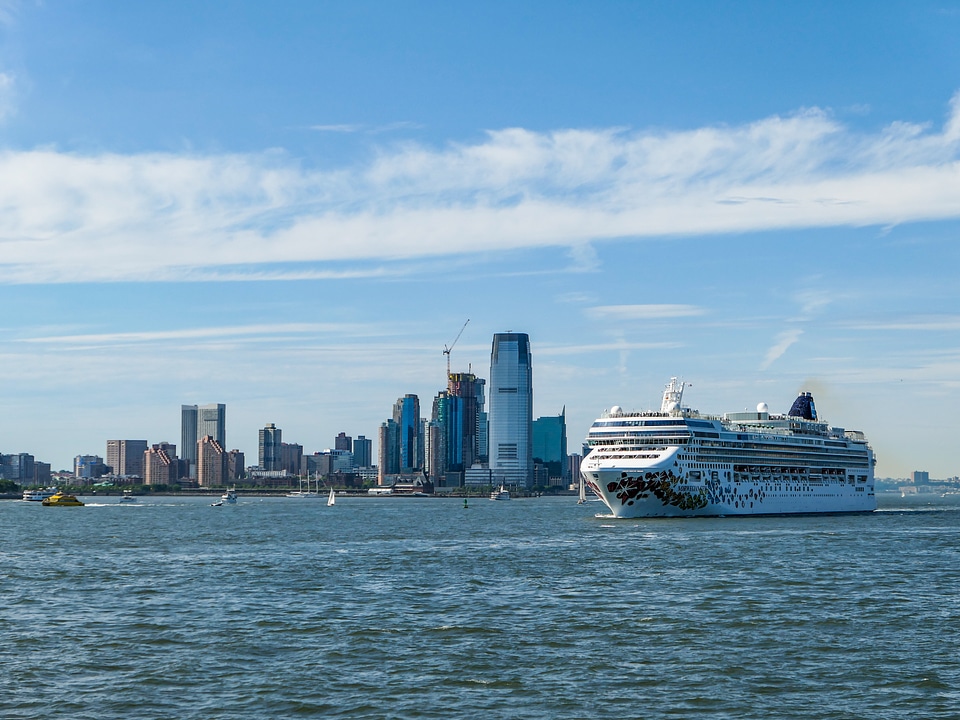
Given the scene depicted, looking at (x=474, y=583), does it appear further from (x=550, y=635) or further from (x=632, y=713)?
(x=632, y=713)

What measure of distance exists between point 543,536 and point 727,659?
6893 centimetres

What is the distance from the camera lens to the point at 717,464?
464ft

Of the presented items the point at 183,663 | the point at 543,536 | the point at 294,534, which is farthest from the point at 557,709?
the point at 294,534

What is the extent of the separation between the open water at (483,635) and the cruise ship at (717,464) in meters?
49.2

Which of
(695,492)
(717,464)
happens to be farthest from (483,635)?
(717,464)

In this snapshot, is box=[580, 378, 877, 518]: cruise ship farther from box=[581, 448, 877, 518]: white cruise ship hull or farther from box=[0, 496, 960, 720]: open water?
box=[0, 496, 960, 720]: open water

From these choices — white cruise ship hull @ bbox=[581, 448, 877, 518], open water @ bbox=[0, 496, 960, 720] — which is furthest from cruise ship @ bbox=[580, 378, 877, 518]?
open water @ bbox=[0, 496, 960, 720]

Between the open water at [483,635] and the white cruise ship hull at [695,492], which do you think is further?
the white cruise ship hull at [695,492]

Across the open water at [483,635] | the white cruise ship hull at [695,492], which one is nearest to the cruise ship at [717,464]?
the white cruise ship hull at [695,492]

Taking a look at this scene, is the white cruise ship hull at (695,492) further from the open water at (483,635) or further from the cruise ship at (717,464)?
the open water at (483,635)

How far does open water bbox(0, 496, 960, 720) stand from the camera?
31.7m

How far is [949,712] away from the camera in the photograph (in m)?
30.2

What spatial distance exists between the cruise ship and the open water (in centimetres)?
4919

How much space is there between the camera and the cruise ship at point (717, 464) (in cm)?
13088
